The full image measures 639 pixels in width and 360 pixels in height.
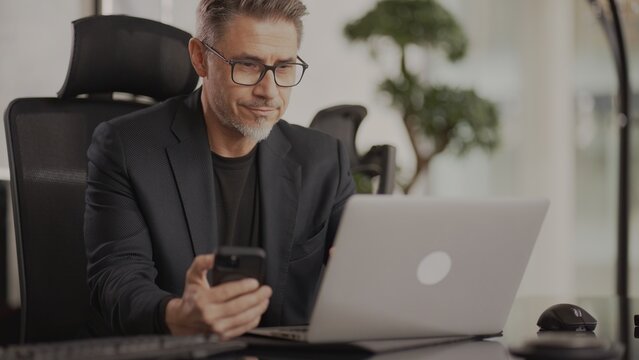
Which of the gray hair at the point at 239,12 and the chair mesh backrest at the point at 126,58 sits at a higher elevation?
the gray hair at the point at 239,12

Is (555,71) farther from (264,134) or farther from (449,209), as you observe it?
(449,209)

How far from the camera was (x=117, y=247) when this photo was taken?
1.55 m

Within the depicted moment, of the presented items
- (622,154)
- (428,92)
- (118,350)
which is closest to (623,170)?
(622,154)

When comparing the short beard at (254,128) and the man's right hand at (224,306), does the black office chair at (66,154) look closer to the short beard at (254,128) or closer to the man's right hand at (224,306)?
the short beard at (254,128)

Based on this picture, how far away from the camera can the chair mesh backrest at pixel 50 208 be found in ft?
5.80

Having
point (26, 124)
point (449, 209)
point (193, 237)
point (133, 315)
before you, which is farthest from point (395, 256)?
point (26, 124)

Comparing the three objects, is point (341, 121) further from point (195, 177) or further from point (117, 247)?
point (117, 247)

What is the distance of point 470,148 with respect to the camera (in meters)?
4.19

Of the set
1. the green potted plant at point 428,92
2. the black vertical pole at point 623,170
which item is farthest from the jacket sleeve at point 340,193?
the green potted plant at point 428,92

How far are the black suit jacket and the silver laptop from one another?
37 centimetres

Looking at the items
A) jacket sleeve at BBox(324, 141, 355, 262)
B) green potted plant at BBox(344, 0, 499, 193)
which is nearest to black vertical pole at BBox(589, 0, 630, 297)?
green potted plant at BBox(344, 0, 499, 193)

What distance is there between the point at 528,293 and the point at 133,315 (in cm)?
394

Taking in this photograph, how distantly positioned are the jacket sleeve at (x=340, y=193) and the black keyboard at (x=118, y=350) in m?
0.79

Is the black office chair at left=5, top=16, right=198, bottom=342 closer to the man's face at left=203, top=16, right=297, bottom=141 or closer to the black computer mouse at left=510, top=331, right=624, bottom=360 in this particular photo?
the man's face at left=203, top=16, right=297, bottom=141
